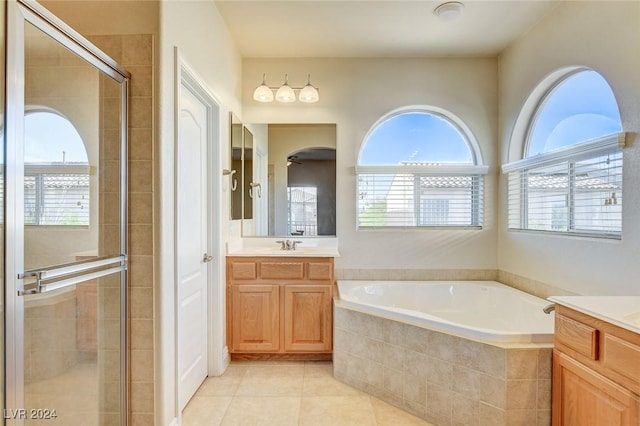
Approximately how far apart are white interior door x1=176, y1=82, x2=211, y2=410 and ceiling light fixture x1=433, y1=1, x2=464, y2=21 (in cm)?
182

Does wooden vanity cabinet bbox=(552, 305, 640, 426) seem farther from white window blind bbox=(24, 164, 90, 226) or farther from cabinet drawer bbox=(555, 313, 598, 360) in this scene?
white window blind bbox=(24, 164, 90, 226)

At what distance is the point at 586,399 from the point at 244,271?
2205 mm

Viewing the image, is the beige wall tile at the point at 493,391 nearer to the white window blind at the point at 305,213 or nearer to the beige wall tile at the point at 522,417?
the beige wall tile at the point at 522,417

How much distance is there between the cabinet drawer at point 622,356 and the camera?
119 centimetres

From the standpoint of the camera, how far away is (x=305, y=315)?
272 centimetres

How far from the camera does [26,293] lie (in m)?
1.10

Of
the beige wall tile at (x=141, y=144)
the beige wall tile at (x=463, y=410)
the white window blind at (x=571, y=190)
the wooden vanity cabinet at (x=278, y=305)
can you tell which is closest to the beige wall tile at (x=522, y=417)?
the beige wall tile at (x=463, y=410)

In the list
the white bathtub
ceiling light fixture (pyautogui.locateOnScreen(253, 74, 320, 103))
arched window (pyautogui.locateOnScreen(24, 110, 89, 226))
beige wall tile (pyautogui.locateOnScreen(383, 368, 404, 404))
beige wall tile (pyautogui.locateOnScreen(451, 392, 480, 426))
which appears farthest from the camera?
ceiling light fixture (pyautogui.locateOnScreen(253, 74, 320, 103))

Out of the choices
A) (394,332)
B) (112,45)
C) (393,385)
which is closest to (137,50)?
(112,45)

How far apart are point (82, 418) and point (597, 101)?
334 centimetres

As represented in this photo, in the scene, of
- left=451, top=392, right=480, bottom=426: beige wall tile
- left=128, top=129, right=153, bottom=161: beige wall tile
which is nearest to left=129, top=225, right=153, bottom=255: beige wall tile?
left=128, top=129, right=153, bottom=161: beige wall tile

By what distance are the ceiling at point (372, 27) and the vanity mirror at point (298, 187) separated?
71 centimetres

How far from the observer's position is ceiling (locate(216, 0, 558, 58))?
238 cm

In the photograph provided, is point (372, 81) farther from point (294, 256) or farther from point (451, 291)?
point (451, 291)
